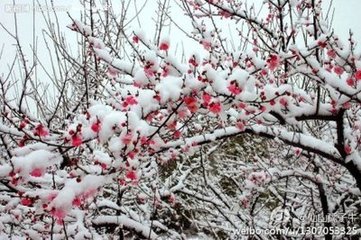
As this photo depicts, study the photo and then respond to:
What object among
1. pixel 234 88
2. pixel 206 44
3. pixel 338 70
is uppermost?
pixel 206 44

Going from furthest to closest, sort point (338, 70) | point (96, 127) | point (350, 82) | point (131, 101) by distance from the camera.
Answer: point (338, 70) < point (350, 82) < point (131, 101) < point (96, 127)

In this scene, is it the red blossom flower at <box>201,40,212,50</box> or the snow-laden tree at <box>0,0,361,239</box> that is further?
the red blossom flower at <box>201,40,212,50</box>

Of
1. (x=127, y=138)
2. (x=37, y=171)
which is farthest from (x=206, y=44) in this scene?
(x=37, y=171)

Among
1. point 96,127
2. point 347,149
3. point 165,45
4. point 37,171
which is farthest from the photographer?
point 347,149

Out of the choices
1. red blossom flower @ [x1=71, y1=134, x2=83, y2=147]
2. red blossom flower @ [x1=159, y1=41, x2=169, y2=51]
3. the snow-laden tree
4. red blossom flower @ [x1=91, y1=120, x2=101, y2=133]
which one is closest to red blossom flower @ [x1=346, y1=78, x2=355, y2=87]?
the snow-laden tree

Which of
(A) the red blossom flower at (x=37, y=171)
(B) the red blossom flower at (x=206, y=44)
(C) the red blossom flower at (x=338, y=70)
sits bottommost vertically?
(A) the red blossom flower at (x=37, y=171)

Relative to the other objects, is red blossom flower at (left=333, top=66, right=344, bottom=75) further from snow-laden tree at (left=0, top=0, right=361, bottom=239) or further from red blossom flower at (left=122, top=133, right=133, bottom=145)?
red blossom flower at (left=122, top=133, right=133, bottom=145)

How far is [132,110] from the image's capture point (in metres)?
2.08

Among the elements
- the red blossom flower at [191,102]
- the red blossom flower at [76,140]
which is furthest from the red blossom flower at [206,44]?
the red blossom flower at [76,140]

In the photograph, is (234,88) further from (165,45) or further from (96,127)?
(96,127)

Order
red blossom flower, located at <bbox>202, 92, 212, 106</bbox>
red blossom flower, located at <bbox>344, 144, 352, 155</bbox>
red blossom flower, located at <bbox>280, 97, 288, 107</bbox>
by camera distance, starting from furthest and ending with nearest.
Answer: red blossom flower, located at <bbox>344, 144, 352, 155</bbox>, red blossom flower, located at <bbox>280, 97, 288, 107</bbox>, red blossom flower, located at <bbox>202, 92, 212, 106</bbox>

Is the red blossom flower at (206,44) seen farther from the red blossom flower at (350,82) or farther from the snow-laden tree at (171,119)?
the red blossom flower at (350,82)

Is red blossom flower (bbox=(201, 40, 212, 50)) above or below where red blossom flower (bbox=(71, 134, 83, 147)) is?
above

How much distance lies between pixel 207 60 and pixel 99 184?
6.74ft
